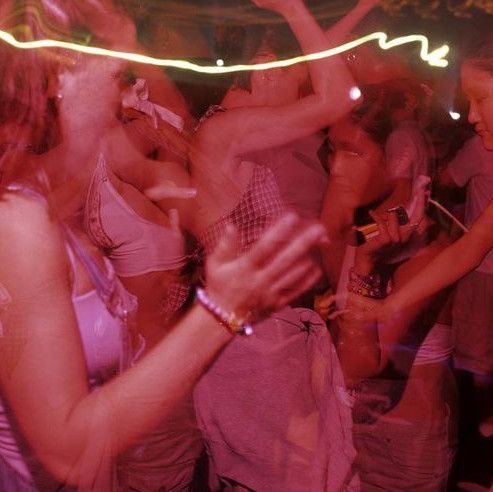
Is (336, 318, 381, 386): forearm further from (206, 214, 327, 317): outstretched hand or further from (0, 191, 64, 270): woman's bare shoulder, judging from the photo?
(0, 191, 64, 270): woman's bare shoulder

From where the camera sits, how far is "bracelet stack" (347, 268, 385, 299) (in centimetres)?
179

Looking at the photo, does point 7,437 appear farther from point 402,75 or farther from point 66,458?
point 402,75

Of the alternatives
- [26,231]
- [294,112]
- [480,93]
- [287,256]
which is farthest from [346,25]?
[26,231]

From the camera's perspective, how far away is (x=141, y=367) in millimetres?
1040

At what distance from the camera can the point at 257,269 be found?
1.03m

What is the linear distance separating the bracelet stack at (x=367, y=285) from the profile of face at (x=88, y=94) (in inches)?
33.7

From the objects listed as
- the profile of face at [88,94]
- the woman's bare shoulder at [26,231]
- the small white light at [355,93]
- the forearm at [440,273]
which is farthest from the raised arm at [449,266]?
the woman's bare shoulder at [26,231]

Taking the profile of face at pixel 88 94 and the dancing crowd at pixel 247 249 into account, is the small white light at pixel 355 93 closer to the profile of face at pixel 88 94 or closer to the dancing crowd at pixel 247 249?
the dancing crowd at pixel 247 249

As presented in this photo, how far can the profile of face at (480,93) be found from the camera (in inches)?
72.1

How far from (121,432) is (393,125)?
1.28 m

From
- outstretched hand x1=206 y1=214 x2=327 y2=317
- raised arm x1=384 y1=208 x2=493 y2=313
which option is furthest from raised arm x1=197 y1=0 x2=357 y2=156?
outstretched hand x1=206 y1=214 x2=327 y2=317

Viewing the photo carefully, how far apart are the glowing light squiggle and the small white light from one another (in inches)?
4.7

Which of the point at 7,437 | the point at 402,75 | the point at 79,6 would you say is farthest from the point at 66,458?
the point at 402,75

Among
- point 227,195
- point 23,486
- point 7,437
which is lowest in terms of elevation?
point 23,486
